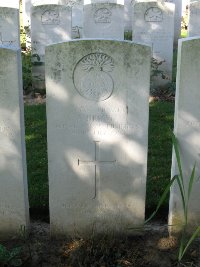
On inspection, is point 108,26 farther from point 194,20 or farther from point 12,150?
point 12,150

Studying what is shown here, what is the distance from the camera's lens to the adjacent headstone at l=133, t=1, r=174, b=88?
8.10 meters

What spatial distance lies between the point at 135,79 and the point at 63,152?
0.81 meters

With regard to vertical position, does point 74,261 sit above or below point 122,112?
below

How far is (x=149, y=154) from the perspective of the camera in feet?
17.2

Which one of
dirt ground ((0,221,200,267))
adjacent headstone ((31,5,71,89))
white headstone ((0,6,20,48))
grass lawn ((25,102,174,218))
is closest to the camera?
dirt ground ((0,221,200,267))

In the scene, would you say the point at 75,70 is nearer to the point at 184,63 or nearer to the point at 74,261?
the point at 184,63

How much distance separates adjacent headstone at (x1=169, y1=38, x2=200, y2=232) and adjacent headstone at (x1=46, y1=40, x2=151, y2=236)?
25cm

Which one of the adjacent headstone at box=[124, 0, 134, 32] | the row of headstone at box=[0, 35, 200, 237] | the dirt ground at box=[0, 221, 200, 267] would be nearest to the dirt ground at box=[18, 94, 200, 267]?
the dirt ground at box=[0, 221, 200, 267]

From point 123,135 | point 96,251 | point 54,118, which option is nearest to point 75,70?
point 54,118

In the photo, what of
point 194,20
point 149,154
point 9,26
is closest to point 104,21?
point 9,26

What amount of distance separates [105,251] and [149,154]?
2149 mm

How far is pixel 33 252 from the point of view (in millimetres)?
3396

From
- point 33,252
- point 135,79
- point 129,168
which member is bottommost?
point 33,252

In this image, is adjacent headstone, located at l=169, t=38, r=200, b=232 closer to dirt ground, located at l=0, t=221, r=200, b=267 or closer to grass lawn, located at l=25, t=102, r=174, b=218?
dirt ground, located at l=0, t=221, r=200, b=267
